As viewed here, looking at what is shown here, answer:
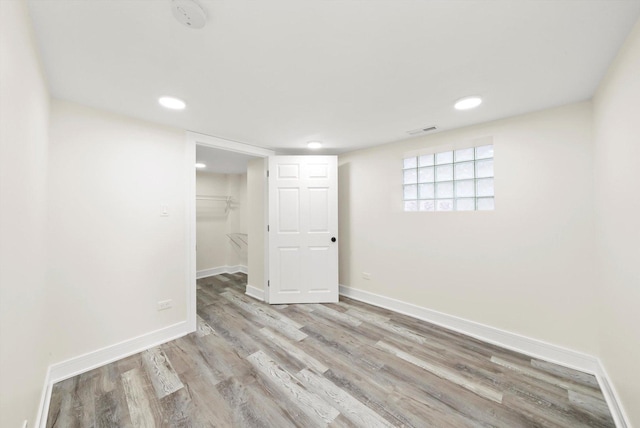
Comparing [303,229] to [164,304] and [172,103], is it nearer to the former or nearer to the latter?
[164,304]

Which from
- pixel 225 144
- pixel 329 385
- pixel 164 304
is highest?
pixel 225 144

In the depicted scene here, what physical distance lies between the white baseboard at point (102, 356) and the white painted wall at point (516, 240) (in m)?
2.49

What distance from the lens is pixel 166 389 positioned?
5.55 feet

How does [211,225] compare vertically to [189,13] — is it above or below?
below

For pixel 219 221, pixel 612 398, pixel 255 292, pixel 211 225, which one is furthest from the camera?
pixel 219 221

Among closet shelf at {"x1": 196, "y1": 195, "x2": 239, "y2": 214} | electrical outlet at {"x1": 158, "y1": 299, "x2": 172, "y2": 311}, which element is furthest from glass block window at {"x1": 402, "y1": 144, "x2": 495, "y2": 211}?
→ closet shelf at {"x1": 196, "y1": 195, "x2": 239, "y2": 214}

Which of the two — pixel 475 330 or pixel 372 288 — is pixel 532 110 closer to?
pixel 475 330

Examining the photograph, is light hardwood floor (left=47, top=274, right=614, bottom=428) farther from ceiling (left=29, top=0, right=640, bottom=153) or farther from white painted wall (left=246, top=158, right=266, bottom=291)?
ceiling (left=29, top=0, right=640, bottom=153)

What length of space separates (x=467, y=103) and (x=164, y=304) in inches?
130

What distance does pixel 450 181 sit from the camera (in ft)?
8.63

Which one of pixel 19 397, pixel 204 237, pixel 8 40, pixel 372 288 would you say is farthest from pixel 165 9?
pixel 204 237

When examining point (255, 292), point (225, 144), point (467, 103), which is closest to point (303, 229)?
point (255, 292)

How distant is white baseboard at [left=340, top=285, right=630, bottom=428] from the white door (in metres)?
0.94

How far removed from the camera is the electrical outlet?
7.56 ft
